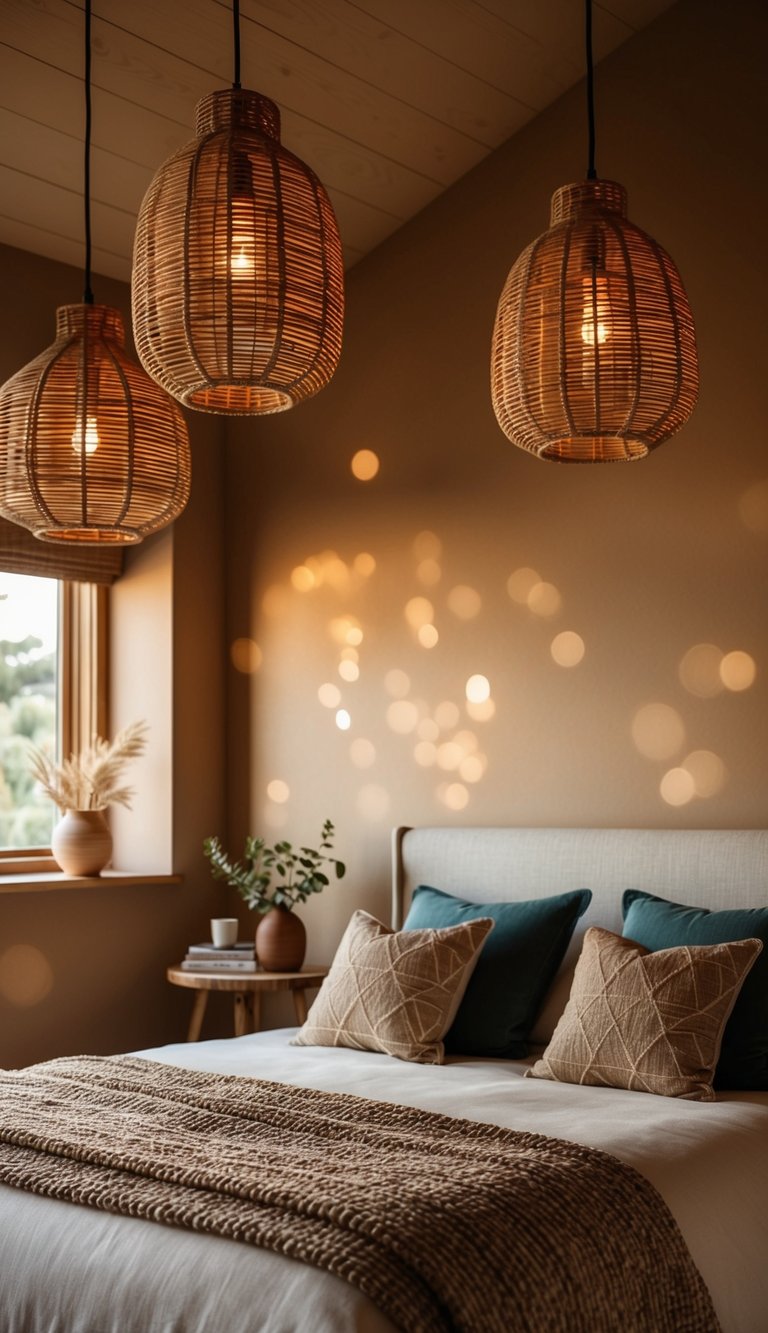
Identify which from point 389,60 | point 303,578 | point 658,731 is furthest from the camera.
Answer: point 303,578

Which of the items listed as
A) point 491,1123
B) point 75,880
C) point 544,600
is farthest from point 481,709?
point 491,1123

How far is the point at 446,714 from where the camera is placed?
13.7 feet

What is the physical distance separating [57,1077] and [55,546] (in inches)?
82.9

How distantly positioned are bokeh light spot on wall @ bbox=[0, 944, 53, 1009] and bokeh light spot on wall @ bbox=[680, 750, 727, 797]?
6.80 ft

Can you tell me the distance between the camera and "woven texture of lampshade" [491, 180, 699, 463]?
88.7 inches

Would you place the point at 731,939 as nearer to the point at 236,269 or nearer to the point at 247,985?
the point at 247,985

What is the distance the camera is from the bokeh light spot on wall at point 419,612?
4.26 m

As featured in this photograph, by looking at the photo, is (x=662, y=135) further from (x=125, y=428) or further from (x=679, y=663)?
(x=125, y=428)

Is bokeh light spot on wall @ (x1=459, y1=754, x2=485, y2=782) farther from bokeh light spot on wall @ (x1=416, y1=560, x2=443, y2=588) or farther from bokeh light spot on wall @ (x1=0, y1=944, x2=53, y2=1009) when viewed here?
bokeh light spot on wall @ (x1=0, y1=944, x2=53, y2=1009)

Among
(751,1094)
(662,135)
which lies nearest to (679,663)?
(751,1094)

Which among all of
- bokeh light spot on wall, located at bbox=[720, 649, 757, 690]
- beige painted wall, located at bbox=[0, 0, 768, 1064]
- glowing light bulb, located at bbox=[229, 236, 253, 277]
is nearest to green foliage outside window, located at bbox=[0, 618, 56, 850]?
beige painted wall, located at bbox=[0, 0, 768, 1064]

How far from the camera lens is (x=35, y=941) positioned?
4129mm

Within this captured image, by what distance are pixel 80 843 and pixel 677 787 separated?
1907mm

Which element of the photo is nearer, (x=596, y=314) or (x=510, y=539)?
(x=596, y=314)
